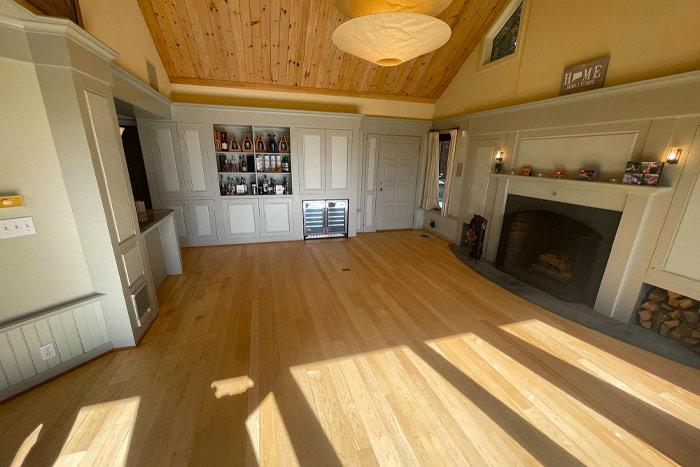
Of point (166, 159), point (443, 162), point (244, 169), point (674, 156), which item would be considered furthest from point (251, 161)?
point (674, 156)

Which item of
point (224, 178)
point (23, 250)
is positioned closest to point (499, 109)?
point (224, 178)

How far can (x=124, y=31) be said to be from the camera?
3.02 meters

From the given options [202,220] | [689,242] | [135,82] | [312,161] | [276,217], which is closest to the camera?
[689,242]

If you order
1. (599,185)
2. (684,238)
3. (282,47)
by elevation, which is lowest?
(684,238)

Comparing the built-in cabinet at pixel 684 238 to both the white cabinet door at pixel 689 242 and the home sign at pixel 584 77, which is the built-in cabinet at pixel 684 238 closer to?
the white cabinet door at pixel 689 242

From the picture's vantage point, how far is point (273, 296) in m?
3.30

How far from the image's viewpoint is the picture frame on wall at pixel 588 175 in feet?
9.79

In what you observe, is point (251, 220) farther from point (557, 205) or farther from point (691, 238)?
point (691, 238)

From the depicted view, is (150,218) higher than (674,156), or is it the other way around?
(674,156)

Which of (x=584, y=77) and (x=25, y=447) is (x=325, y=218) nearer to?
(x=584, y=77)

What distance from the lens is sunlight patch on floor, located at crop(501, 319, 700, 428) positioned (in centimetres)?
191

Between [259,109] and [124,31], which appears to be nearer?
[124,31]

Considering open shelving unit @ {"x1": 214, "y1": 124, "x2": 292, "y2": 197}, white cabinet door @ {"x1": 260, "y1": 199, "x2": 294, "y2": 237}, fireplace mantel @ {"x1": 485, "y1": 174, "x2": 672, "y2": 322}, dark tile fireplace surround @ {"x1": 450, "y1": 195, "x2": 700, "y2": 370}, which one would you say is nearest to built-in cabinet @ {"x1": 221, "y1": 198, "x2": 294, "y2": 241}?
white cabinet door @ {"x1": 260, "y1": 199, "x2": 294, "y2": 237}

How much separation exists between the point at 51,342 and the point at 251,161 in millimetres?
3917
